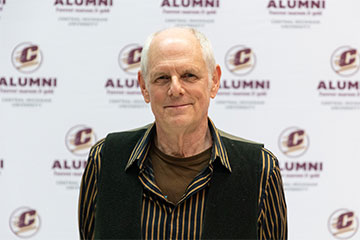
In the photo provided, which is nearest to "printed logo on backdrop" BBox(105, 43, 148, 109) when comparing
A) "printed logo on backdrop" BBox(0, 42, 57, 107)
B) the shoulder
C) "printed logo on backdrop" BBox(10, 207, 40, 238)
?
"printed logo on backdrop" BBox(0, 42, 57, 107)

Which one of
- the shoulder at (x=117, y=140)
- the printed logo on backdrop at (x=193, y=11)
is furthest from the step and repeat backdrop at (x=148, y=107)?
the shoulder at (x=117, y=140)

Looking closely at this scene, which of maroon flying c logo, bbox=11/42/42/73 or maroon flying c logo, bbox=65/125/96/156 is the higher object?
maroon flying c logo, bbox=11/42/42/73

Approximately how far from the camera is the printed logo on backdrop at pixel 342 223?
2668 mm

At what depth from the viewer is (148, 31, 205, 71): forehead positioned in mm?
1410

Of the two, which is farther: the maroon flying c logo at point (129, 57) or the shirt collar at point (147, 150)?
the maroon flying c logo at point (129, 57)

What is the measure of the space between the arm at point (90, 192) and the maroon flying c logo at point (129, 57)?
114 cm

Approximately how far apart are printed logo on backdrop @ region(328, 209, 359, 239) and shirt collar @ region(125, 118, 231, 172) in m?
1.49

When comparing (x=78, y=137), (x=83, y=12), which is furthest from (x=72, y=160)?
(x=83, y=12)

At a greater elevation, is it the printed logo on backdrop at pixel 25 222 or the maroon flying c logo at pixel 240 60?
the maroon flying c logo at pixel 240 60

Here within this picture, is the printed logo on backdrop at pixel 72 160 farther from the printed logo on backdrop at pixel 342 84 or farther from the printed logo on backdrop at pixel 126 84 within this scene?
the printed logo on backdrop at pixel 342 84

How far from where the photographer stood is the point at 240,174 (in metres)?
1.47

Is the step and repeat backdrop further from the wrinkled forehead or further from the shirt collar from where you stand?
the wrinkled forehead

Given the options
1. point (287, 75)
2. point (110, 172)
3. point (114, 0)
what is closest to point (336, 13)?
point (287, 75)

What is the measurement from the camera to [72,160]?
2695 mm
